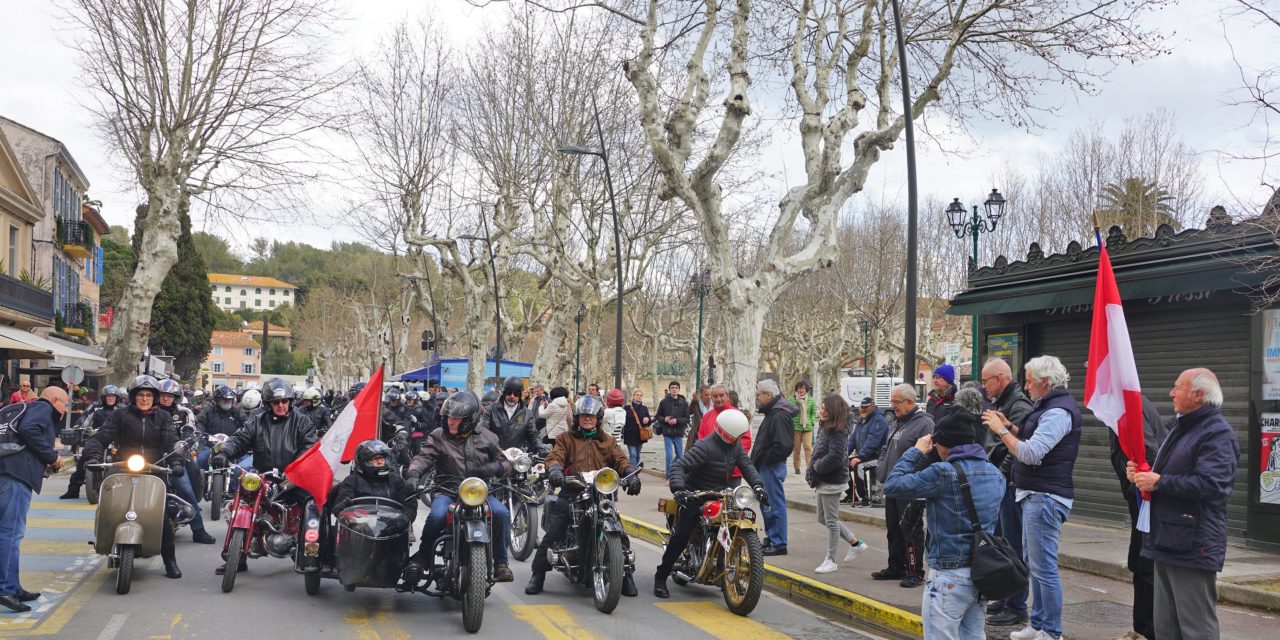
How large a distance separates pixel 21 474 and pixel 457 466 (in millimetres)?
3101

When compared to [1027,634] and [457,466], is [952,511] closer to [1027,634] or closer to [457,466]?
[1027,634]

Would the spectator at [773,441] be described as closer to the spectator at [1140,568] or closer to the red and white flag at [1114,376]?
the spectator at [1140,568]

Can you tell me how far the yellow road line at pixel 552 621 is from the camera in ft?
24.7

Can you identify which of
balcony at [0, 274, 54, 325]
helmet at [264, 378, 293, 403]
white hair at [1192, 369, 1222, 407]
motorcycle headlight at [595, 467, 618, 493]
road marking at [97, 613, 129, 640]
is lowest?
road marking at [97, 613, 129, 640]

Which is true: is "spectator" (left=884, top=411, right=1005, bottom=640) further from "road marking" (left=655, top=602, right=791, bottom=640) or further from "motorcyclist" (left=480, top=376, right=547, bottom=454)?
"motorcyclist" (left=480, top=376, right=547, bottom=454)

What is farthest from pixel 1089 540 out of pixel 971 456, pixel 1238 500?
pixel 971 456

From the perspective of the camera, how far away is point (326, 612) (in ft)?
26.5

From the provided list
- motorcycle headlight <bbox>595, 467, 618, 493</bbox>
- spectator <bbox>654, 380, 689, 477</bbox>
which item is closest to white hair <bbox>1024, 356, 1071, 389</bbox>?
motorcycle headlight <bbox>595, 467, 618, 493</bbox>

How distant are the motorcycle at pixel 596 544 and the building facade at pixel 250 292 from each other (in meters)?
138

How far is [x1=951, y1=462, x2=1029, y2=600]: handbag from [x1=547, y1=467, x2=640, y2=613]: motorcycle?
3457mm

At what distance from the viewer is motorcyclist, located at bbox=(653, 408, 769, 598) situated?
344 inches

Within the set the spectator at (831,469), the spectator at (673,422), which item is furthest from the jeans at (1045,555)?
the spectator at (673,422)

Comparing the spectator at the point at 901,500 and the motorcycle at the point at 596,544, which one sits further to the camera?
the spectator at the point at 901,500

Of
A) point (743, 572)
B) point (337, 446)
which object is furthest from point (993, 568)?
point (337, 446)
